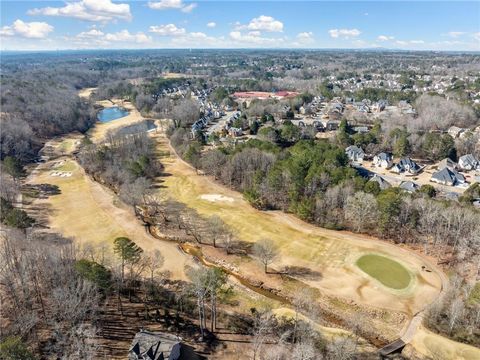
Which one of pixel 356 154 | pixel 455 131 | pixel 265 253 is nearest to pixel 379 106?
pixel 455 131

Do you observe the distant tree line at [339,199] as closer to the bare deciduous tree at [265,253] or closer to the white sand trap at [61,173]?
the bare deciduous tree at [265,253]

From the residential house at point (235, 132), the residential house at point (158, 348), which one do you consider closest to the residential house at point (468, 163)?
the residential house at point (235, 132)

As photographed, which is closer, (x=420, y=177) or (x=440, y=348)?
(x=440, y=348)

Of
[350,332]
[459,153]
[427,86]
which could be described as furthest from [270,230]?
[427,86]

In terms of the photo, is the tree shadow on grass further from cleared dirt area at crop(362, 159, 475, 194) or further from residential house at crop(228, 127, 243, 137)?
residential house at crop(228, 127, 243, 137)

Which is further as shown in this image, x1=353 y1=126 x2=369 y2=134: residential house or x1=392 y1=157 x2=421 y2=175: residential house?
x1=353 y1=126 x2=369 y2=134: residential house

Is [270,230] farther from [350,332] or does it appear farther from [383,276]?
[350,332]

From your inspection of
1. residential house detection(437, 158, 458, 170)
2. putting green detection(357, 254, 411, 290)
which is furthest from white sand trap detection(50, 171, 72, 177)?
residential house detection(437, 158, 458, 170)

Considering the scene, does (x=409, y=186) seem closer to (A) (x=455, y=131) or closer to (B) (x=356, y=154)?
(B) (x=356, y=154)

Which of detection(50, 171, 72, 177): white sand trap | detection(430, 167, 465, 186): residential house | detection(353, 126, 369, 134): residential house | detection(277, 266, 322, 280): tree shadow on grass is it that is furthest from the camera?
detection(353, 126, 369, 134): residential house
